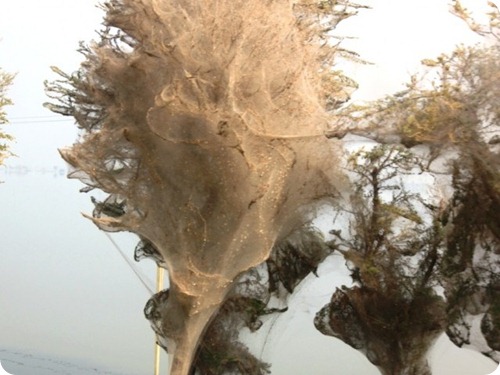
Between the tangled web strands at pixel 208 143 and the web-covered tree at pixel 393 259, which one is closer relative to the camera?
the tangled web strands at pixel 208 143

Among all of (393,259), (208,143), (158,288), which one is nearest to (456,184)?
(393,259)

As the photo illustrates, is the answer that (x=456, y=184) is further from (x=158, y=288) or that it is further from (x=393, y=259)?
(x=158, y=288)

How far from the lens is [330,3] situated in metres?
10.6

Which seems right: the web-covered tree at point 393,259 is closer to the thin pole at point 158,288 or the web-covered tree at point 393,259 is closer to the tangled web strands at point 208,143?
the tangled web strands at point 208,143

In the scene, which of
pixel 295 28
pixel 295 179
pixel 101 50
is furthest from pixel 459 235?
pixel 101 50

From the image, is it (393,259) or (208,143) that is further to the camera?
(393,259)

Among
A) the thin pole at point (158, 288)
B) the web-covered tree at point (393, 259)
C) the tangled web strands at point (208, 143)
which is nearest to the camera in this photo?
the tangled web strands at point (208, 143)

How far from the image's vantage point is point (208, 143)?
884 centimetres

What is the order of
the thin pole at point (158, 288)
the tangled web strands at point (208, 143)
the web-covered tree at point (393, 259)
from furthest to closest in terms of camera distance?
the thin pole at point (158, 288)
the web-covered tree at point (393, 259)
the tangled web strands at point (208, 143)

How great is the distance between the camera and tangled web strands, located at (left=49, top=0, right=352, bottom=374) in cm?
871

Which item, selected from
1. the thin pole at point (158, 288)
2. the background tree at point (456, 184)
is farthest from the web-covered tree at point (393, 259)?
the thin pole at point (158, 288)

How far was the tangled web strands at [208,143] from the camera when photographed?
871 cm

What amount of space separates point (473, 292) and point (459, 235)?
674 millimetres

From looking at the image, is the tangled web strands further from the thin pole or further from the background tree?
the thin pole
